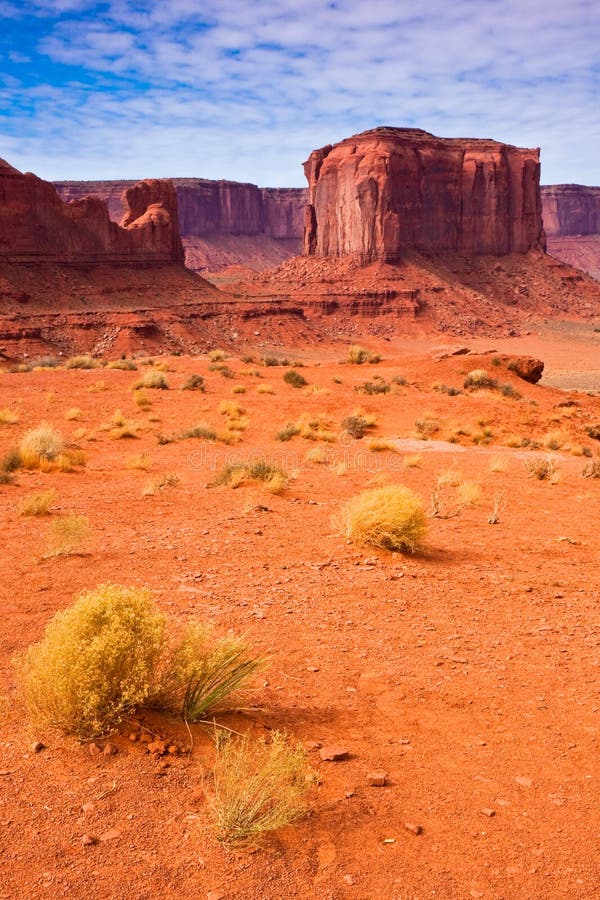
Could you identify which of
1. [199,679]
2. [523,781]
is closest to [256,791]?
[199,679]

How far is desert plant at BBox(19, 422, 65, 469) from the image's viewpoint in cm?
1313

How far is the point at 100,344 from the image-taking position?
42906 millimetres

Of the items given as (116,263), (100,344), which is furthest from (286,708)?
(116,263)

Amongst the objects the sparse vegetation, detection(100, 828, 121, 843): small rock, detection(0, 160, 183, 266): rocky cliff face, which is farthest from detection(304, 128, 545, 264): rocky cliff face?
detection(100, 828, 121, 843): small rock

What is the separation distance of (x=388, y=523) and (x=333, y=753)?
413cm

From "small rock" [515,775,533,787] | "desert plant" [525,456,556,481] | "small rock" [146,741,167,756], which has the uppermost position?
"small rock" [146,741,167,756]

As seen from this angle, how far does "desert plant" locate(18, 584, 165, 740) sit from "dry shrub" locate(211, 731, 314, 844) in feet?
2.12

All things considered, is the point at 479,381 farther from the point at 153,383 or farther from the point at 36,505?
the point at 36,505

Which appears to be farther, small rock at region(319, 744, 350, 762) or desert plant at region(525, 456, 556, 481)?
desert plant at region(525, 456, 556, 481)

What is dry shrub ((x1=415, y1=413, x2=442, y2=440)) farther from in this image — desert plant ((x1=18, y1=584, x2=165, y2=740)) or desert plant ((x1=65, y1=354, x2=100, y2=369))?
desert plant ((x1=65, y1=354, x2=100, y2=369))

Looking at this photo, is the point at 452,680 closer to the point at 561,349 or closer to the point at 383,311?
the point at 561,349

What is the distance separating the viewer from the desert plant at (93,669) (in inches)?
157

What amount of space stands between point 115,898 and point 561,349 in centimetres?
6022

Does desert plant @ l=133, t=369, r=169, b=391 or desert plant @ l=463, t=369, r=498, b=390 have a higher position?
desert plant @ l=133, t=369, r=169, b=391
